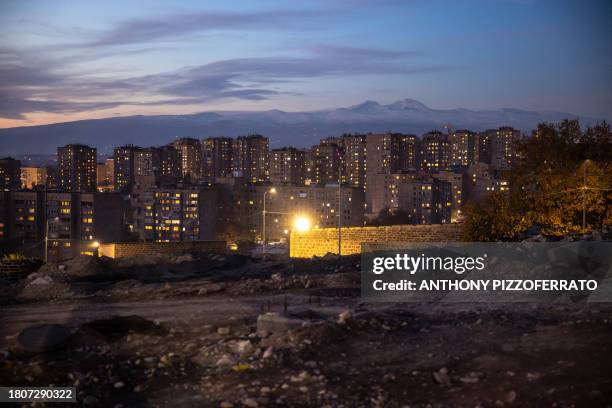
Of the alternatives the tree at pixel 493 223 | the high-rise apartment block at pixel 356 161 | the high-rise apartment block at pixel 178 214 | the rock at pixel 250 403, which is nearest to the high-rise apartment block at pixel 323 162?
the high-rise apartment block at pixel 356 161

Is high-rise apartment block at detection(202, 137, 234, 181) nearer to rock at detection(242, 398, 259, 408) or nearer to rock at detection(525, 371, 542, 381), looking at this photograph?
rock at detection(242, 398, 259, 408)

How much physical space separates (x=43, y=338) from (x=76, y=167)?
125 m

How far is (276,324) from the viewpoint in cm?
1030

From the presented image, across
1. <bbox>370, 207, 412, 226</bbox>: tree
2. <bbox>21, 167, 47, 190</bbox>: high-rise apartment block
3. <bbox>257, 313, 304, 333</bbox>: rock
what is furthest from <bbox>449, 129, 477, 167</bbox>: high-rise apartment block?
<bbox>257, 313, 304, 333</bbox>: rock

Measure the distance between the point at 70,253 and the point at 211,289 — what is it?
59.6m

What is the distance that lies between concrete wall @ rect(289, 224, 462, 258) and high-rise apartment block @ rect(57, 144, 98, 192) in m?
104

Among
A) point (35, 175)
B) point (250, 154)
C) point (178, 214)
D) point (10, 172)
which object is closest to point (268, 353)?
point (178, 214)

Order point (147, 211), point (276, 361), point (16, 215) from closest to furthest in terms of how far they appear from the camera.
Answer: point (276, 361) < point (16, 215) < point (147, 211)

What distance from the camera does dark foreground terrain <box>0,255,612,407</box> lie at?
25.6 ft

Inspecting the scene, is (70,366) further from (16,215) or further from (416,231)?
(16,215)

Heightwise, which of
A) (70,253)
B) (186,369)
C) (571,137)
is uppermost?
(571,137)

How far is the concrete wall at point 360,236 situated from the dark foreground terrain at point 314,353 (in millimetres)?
Answer: 12107

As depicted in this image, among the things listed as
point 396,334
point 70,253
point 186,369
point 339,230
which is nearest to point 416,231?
point 339,230

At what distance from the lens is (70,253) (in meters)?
70.9
